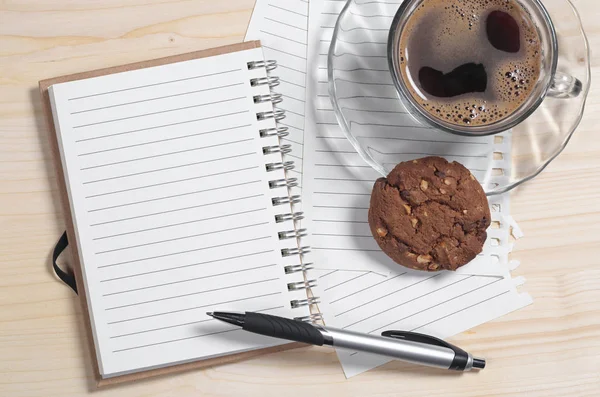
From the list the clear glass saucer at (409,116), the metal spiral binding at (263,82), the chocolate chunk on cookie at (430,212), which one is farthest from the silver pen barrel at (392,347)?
the metal spiral binding at (263,82)

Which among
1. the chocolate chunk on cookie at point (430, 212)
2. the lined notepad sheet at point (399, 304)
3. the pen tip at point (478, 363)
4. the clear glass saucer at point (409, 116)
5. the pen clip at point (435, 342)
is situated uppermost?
the clear glass saucer at point (409, 116)

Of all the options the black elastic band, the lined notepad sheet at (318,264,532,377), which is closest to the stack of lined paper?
the lined notepad sheet at (318,264,532,377)

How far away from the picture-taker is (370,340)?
2.82 feet

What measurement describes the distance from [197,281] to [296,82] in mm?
300

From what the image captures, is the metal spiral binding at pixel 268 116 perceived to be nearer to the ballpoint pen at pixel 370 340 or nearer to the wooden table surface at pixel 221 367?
the wooden table surface at pixel 221 367

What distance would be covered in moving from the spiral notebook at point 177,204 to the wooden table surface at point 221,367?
0.03 meters

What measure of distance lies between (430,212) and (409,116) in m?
0.14

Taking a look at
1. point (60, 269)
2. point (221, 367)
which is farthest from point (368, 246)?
point (60, 269)

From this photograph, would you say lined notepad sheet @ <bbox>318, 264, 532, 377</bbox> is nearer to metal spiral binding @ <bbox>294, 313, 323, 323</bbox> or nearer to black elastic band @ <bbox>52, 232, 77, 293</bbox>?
metal spiral binding @ <bbox>294, 313, 323, 323</bbox>

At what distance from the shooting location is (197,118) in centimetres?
89

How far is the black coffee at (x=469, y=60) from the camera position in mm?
848

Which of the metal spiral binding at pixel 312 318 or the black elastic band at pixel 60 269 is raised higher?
the black elastic band at pixel 60 269

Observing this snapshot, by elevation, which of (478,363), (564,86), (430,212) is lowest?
(478,363)

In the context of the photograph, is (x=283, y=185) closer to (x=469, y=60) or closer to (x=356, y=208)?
(x=356, y=208)
